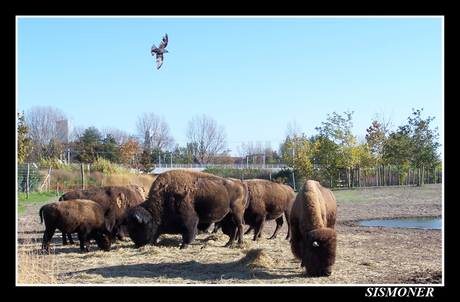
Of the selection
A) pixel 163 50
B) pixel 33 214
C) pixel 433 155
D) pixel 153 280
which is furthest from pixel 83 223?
pixel 433 155

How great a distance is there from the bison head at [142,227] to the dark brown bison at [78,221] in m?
0.89

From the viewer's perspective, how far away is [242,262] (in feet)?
27.1

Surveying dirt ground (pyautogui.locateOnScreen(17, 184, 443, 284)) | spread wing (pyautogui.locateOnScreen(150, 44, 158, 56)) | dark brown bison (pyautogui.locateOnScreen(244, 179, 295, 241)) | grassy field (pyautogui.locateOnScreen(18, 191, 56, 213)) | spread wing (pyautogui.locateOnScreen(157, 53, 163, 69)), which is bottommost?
grassy field (pyautogui.locateOnScreen(18, 191, 56, 213))

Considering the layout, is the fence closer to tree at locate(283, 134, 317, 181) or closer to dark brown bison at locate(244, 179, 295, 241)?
tree at locate(283, 134, 317, 181)

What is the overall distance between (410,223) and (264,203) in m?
6.00

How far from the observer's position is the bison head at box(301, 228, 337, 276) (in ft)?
22.0

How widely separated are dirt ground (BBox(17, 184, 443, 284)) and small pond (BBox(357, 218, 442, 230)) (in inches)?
43.6

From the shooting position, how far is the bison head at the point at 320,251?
Answer: 6699 millimetres

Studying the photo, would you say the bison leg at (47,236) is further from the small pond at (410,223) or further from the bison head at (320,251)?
the small pond at (410,223)

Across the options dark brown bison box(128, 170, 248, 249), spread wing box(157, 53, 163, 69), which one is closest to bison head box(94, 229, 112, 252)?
dark brown bison box(128, 170, 248, 249)

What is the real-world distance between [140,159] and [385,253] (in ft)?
153

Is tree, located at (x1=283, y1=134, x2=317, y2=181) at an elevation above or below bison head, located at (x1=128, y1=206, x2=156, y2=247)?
above

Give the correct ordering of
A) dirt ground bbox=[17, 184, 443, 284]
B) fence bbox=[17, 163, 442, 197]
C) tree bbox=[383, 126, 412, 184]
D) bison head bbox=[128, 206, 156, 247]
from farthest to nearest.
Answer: tree bbox=[383, 126, 412, 184] → fence bbox=[17, 163, 442, 197] → bison head bbox=[128, 206, 156, 247] → dirt ground bbox=[17, 184, 443, 284]

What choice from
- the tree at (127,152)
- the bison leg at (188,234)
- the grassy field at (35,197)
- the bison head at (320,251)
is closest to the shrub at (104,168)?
the grassy field at (35,197)
